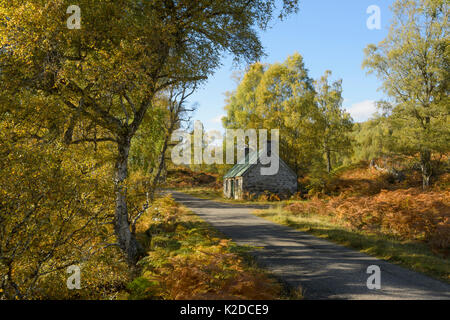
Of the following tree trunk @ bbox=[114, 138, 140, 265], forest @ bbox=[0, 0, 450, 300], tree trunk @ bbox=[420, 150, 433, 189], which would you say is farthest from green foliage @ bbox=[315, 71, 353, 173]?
tree trunk @ bbox=[114, 138, 140, 265]

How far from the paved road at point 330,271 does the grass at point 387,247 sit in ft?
1.68

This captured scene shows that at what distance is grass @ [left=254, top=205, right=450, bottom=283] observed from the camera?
23.2 feet

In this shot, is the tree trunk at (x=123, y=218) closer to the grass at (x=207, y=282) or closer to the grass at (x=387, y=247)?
the grass at (x=207, y=282)

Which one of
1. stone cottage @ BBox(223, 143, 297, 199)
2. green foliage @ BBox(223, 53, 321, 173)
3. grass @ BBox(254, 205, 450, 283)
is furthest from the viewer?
green foliage @ BBox(223, 53, 321, 173)

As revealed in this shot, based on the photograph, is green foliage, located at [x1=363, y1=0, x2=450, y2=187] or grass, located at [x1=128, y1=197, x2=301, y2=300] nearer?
grass, located at [x1=128, y1=197, x2=301, y2=300]

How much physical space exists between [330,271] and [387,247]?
3.43 meters

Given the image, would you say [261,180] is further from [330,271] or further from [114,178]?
[330,271]

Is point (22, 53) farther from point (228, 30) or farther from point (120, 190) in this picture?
point (228, 30)

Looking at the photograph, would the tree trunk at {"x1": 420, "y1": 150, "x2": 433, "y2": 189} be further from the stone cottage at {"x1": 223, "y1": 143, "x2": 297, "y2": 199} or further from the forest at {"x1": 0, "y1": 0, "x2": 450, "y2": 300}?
the stone cottage at {"x1": 223, "y1": 143, "x2": 297, "y2": 199}

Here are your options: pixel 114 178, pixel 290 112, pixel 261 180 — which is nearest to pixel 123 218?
pixel 114 178

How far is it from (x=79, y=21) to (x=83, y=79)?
1552mm

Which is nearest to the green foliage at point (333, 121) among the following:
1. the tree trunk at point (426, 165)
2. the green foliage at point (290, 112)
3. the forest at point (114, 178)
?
the green foliage at point (290, 112)

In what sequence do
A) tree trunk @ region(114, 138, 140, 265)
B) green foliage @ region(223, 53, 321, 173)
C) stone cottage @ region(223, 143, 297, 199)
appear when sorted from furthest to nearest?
green foliage @ region(223, 53, 321, 173) < stone cottage @ region(223, 143, 297, 199) < tree trunk @ region(114, 138, 140, 265)

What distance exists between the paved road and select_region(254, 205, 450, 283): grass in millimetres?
511
